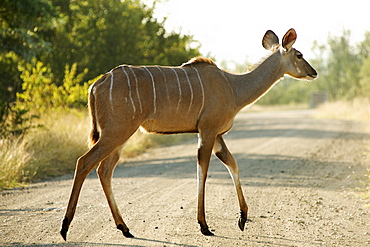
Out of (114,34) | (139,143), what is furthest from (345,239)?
(114,34)

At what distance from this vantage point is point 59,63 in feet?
56.7

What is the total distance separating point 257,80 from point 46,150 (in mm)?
5916

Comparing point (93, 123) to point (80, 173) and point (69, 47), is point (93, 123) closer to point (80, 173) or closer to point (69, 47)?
point (80, 173)

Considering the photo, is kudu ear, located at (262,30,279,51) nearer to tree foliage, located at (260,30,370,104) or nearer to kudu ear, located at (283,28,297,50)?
kudu ear, located at (283,28,297,50)

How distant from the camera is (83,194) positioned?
26.5 ft

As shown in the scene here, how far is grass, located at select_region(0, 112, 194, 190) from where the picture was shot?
952 cm

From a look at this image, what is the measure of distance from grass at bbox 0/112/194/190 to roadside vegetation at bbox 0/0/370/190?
0.05ft

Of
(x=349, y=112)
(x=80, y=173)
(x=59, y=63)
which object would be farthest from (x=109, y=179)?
(x=349, y=112)

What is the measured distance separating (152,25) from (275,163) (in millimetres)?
9971

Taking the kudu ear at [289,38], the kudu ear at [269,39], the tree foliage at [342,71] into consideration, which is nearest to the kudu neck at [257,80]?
the kudu ear at [289,38]

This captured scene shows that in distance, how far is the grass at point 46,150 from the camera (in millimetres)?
9516

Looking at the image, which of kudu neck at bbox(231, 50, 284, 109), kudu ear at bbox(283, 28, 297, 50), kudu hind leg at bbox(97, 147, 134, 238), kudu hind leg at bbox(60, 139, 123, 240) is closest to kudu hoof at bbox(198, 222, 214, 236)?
kudu hind leg at bbox(97, 147, 134, 238)

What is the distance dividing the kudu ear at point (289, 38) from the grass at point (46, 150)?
5144mm

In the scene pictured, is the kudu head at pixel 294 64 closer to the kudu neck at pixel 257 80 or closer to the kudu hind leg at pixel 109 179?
the kudu neck at pixel 257 80
